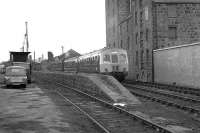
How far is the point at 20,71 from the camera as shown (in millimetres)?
28156

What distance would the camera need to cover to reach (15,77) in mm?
27375

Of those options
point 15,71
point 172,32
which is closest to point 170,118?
point 15,71

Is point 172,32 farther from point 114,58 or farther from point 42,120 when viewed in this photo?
point 42,120

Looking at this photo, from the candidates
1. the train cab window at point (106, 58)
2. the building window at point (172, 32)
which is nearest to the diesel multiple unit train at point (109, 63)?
the train cab window at point (106, 58)

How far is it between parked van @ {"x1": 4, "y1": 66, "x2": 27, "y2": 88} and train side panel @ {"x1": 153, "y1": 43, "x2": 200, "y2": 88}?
13250 mm

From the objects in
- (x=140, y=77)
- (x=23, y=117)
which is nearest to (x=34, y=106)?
(x=23, y=117)

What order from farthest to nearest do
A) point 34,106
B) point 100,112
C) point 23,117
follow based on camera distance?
point 34,106, point 100,112, point 23,117

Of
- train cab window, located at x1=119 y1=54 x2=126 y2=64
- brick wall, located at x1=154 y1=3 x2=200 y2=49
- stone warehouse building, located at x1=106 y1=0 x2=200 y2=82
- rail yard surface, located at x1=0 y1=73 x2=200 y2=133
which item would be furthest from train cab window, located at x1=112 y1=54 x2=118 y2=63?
rail yard surface, located at x1=0 y1=73 x2=200 y2=133

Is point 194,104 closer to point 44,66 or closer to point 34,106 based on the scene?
point 34,106

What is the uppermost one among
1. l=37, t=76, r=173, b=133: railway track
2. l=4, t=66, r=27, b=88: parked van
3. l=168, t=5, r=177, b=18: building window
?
l=168, t=5, r=177, b=18: building window

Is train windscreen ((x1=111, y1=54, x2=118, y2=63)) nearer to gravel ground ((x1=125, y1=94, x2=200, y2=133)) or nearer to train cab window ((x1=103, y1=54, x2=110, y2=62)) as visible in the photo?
train cab window ((x1=103, y1=54, x2=110, y2=62))

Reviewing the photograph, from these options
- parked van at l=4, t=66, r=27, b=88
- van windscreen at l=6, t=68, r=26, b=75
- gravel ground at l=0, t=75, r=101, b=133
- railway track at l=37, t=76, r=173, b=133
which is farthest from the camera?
van windscreen at l=6, t=68, r=26, b=75

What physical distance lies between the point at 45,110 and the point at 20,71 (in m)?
14.6

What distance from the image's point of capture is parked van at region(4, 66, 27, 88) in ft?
89.8
